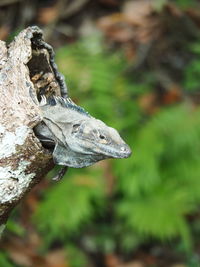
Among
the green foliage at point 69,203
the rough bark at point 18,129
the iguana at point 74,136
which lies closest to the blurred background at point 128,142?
the green foliage at point 69,203

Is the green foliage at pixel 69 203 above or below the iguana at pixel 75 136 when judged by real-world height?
above

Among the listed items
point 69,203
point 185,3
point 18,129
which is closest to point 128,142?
point 69,203

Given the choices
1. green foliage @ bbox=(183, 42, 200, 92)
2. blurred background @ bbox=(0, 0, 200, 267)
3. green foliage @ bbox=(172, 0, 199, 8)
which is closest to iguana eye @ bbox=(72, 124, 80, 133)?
blurred background @ bbox=(0, 0, 200, 267)

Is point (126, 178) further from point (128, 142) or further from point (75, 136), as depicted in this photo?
point (75, 136)

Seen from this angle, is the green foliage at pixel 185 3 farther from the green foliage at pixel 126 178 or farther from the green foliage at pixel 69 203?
the green foliage at pixel 69 203

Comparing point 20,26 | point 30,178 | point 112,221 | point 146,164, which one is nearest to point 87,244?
point 112,221
